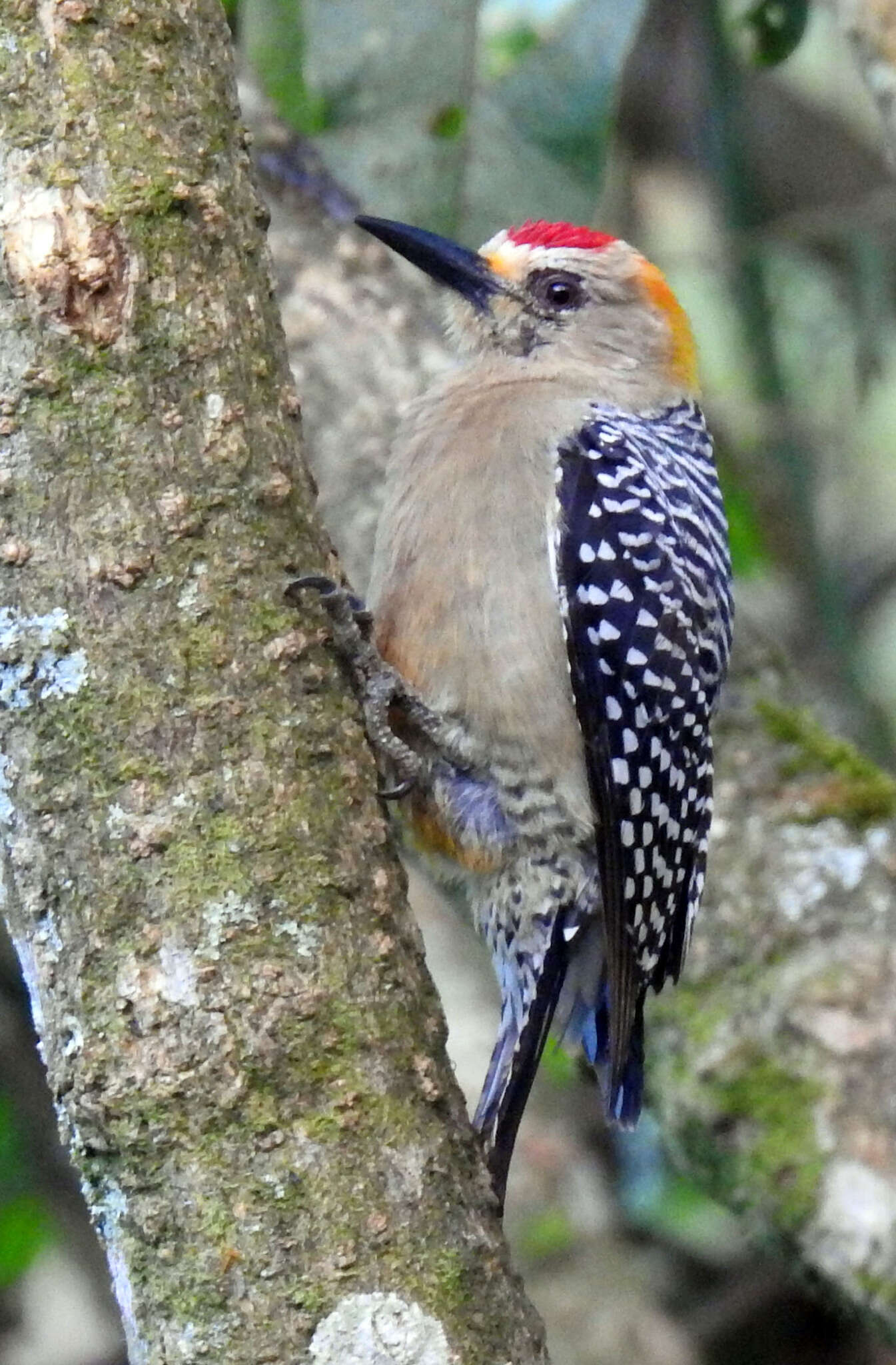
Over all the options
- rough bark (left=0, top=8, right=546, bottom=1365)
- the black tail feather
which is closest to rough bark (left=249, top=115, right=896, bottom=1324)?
the black tail feather

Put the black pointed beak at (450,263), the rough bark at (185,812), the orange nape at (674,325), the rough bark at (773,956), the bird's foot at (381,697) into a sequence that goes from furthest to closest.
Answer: the orange nape at (674,325) → the black pointed beak at (450,263) → the rough bark at (773,956) → the bird's foot at (381,697) → the rough bark at (185,812)

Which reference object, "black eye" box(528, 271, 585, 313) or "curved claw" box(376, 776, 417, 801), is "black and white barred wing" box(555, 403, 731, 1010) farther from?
"black eye" box(528, 271, 585, 313)

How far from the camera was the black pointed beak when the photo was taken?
3441mm

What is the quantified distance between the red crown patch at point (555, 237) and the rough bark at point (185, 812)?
1.59m

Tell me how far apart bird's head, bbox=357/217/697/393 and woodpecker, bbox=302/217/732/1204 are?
0.35 metres

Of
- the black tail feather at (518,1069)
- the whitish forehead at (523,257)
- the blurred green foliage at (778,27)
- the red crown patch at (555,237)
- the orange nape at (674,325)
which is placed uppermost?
the blurred green foliage at (778,27)

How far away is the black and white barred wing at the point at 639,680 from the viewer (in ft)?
9.92

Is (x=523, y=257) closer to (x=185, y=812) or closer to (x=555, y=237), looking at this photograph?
(x=555, y=237)

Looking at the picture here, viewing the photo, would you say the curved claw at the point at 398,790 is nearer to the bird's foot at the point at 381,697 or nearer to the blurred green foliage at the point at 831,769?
the bird's foot at the point at 381,697

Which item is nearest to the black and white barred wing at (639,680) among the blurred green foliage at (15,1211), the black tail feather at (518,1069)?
the black tail feather at (518,1069)

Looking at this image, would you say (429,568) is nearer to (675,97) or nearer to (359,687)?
(359,687)

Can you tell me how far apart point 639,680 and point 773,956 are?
932 mm

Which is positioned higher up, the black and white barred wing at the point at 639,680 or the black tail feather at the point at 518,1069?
the black and white barred wing at the point at 639,680

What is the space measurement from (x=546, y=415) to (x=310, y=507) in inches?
44.8
